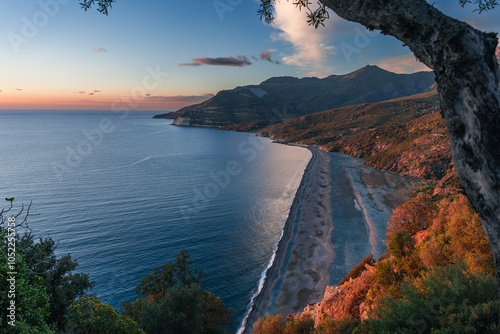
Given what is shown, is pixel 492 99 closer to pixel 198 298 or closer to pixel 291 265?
pixel 198 298

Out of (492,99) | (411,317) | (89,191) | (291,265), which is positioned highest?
(492,99)

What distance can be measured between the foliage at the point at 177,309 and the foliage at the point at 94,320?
4352 mm

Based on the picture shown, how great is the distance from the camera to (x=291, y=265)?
30.2m

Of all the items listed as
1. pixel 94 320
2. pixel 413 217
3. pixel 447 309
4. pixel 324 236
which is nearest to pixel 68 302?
pixel 94 320

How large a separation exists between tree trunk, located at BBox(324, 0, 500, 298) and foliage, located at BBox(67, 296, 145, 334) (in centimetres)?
1499

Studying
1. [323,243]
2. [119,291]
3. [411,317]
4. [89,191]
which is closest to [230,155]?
[89,191]

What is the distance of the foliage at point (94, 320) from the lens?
37.8 ft

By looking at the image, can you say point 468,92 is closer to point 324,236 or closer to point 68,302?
point 68,302

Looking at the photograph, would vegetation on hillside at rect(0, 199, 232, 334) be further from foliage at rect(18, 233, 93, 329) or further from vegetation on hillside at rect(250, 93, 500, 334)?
vegetation on hillside at rect(250, 93, 500, 334)

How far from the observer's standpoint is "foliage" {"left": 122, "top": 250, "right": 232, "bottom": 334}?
16250mm

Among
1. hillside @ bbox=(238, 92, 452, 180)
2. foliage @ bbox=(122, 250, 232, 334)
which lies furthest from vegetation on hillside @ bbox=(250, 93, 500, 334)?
hillside @ bbox=(238, 92, 452, 180)

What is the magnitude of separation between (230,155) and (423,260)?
4171 inches

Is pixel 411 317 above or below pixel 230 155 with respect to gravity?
above

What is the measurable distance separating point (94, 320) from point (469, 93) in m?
16.1
